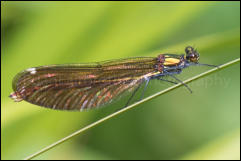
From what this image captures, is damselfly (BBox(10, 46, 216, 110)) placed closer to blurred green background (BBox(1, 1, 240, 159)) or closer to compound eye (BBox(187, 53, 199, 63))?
compound eye (BBox(187, 53, 199, 63))

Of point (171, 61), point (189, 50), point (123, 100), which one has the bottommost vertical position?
point (123, 100)

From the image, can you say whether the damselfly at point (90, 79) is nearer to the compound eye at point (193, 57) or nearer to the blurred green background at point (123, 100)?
the compound eye at point (193, 57)

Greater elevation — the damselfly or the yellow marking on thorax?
the yellow marking on thorax

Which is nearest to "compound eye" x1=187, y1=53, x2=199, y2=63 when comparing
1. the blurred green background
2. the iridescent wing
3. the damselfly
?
the damselfly

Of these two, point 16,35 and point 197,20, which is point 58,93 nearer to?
point 16,35

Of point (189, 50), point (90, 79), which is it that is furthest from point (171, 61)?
point (90, 79)

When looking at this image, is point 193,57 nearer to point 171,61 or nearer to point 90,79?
point 171,61
